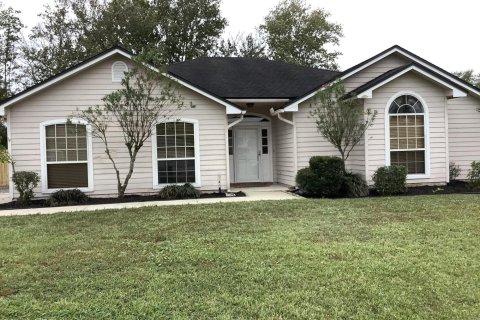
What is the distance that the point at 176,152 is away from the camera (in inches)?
491

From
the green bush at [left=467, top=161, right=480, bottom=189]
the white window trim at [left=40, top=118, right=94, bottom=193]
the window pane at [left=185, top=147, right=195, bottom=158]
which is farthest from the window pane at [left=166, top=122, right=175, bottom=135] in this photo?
the green bush at [left=467, top=161, right=480, bottom=189]

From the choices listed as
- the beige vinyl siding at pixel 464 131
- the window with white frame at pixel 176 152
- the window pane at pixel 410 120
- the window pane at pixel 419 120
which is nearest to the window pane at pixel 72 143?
the window with white frame at pixel 176 152

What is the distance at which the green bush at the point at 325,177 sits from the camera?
446 inches

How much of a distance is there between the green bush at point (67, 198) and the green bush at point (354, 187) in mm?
7097

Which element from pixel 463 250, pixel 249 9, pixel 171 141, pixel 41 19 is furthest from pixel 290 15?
pixel 463 250

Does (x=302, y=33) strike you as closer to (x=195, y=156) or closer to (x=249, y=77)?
(x=249, y=77)

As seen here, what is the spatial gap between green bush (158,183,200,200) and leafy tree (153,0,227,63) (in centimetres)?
2144

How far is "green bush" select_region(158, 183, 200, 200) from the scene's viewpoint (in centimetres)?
1165

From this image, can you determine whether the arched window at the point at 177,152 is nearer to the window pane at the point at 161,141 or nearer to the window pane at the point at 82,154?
the window pane at the point at 161,141

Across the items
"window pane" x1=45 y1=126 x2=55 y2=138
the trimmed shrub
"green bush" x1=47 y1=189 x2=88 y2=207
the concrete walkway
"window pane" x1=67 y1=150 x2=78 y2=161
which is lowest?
the concrete walkway

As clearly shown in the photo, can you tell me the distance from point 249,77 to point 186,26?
61.9ft

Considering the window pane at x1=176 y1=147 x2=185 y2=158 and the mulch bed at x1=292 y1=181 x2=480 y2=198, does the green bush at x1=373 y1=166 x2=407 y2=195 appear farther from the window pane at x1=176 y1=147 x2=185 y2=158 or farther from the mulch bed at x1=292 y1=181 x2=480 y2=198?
the window pane at x1=176 y1=147 x2=185 y2=158

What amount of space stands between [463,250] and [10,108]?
1131cm

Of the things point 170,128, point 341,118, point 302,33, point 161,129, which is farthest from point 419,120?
point 302,33
